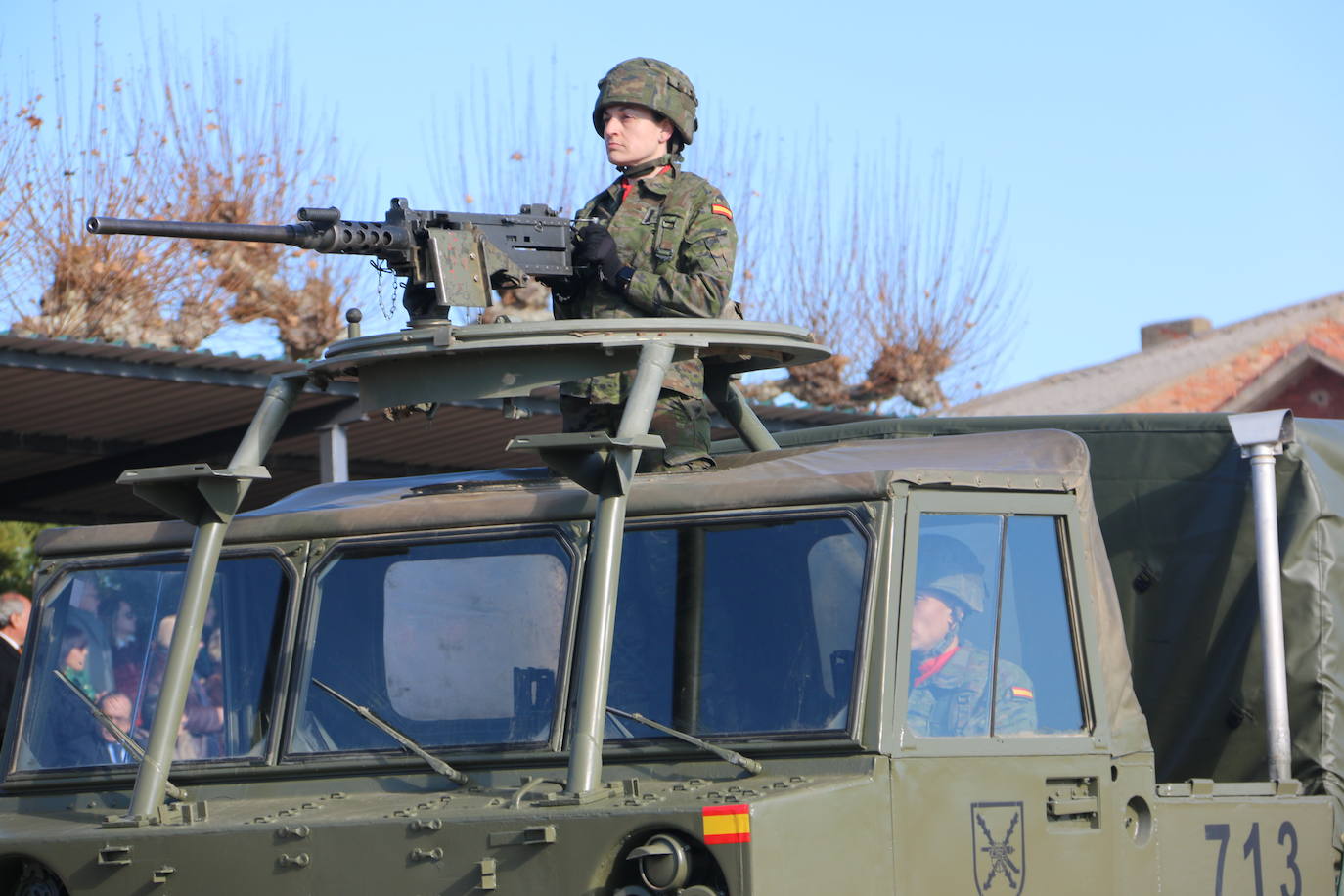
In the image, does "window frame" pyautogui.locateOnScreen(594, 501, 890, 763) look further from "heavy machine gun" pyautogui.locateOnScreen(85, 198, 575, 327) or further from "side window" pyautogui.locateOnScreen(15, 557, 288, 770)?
"side window" pyautogui.locateOnScreen(15, 557, 288, 770)

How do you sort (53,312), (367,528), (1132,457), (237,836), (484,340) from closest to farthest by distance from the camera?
1. (237,836)
2. (484,340)
3. (367,528)
4. (1132,457)
5. (53,312)

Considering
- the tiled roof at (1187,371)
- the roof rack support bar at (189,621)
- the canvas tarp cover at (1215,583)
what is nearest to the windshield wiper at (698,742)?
the roof rack support bar at (189,621)

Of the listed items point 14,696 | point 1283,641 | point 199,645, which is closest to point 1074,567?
point 1283,641

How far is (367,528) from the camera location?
5414 millimetres

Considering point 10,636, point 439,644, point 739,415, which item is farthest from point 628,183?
point 10,636

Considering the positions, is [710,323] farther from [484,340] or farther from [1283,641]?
[1283,641]

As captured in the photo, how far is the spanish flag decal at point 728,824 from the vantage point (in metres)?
4.09

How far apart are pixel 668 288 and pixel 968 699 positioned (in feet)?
5.13

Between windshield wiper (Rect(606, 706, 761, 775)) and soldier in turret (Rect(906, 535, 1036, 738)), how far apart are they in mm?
429

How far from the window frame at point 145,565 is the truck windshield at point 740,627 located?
1.04 m

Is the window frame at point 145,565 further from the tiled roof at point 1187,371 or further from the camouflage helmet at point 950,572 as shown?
the tiled roof at point 1187,371

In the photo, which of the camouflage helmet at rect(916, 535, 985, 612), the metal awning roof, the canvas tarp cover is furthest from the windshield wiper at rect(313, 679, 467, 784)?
the metal awning roof

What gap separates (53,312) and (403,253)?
36.4ft

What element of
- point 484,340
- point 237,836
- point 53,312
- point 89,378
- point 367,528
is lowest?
point 237,836
